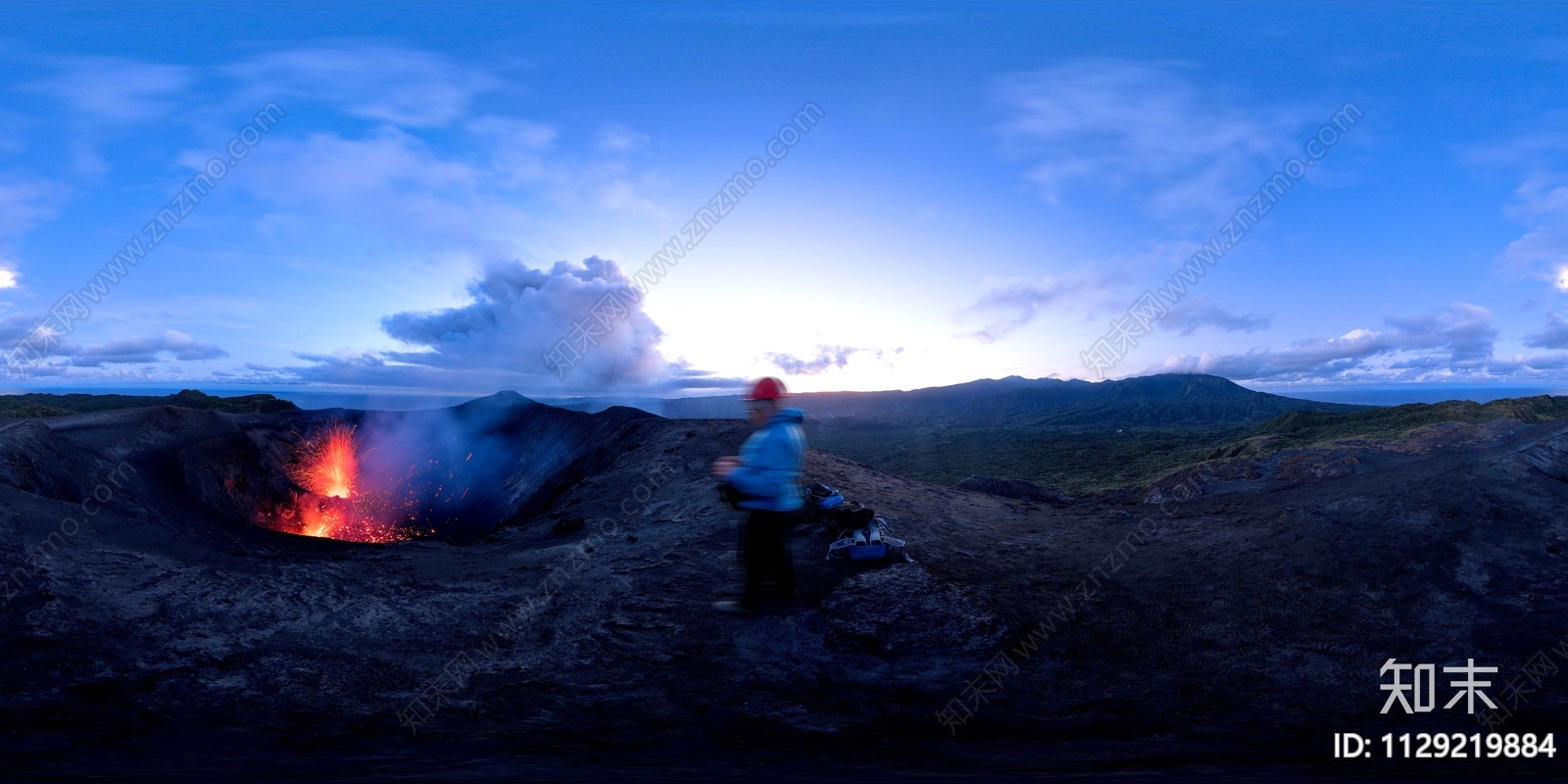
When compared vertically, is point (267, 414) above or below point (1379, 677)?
above

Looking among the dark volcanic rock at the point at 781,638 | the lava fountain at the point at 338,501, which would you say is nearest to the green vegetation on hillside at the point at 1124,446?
the dark volcanic rock at the point at 781,638

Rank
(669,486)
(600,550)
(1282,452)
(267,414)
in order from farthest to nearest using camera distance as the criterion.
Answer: (267,414)
(1282,452)
(669,486)
(600,550)

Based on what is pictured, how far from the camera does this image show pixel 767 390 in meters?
6.95

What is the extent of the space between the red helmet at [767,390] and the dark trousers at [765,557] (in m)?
1.18

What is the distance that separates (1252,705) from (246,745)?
8435 millimetres

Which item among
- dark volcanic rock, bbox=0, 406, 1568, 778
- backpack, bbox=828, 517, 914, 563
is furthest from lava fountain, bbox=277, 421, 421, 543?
backpack, bbox=828, 517, 914, 563

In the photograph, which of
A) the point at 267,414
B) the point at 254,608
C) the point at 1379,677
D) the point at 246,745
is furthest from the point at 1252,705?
the point at 267,414

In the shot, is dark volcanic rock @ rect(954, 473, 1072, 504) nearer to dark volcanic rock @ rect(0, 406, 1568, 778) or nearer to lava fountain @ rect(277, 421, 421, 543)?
dark volcanic rock @ rect(0, 406, 1568, 778)

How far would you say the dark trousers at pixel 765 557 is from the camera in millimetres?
7031

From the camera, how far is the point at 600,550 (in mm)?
10844

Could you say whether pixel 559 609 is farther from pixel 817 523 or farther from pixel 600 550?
pixel 817 523

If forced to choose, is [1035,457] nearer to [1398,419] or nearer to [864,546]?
[1398,419]

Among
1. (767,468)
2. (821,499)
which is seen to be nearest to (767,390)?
(767,468)

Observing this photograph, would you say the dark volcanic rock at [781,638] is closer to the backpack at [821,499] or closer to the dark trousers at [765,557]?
the dark trousers at [765,557]
